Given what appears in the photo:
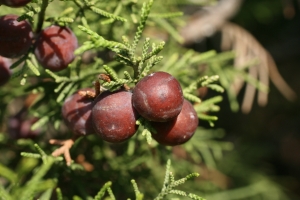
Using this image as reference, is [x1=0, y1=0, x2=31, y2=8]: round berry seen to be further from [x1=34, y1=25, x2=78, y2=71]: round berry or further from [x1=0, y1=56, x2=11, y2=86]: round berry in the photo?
[x1=0, y1=56, x2=11, y2=86]: round berry

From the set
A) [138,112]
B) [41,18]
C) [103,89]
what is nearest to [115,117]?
[138,112]

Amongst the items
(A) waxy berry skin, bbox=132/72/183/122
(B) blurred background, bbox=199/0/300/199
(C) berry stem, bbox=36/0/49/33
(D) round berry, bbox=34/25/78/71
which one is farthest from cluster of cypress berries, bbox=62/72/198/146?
(B) blurred background, bbox=199/0/300/199

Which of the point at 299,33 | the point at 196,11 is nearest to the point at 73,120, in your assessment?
the point at 196,11

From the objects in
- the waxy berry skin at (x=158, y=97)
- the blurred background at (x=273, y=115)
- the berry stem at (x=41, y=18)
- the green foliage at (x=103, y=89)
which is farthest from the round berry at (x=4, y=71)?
the blurred background at (x=273, y=115)

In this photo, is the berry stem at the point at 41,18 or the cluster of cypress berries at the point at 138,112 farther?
the berry stem at the point at 41,18

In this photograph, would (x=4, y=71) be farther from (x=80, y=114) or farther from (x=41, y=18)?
(x=80, y=114)

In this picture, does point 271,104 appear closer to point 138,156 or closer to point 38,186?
point 138,156

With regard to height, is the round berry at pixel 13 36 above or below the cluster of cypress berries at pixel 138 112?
above

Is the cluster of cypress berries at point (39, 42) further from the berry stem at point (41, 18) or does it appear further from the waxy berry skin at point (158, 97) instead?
the waxy berry skin at point (158, 97)
